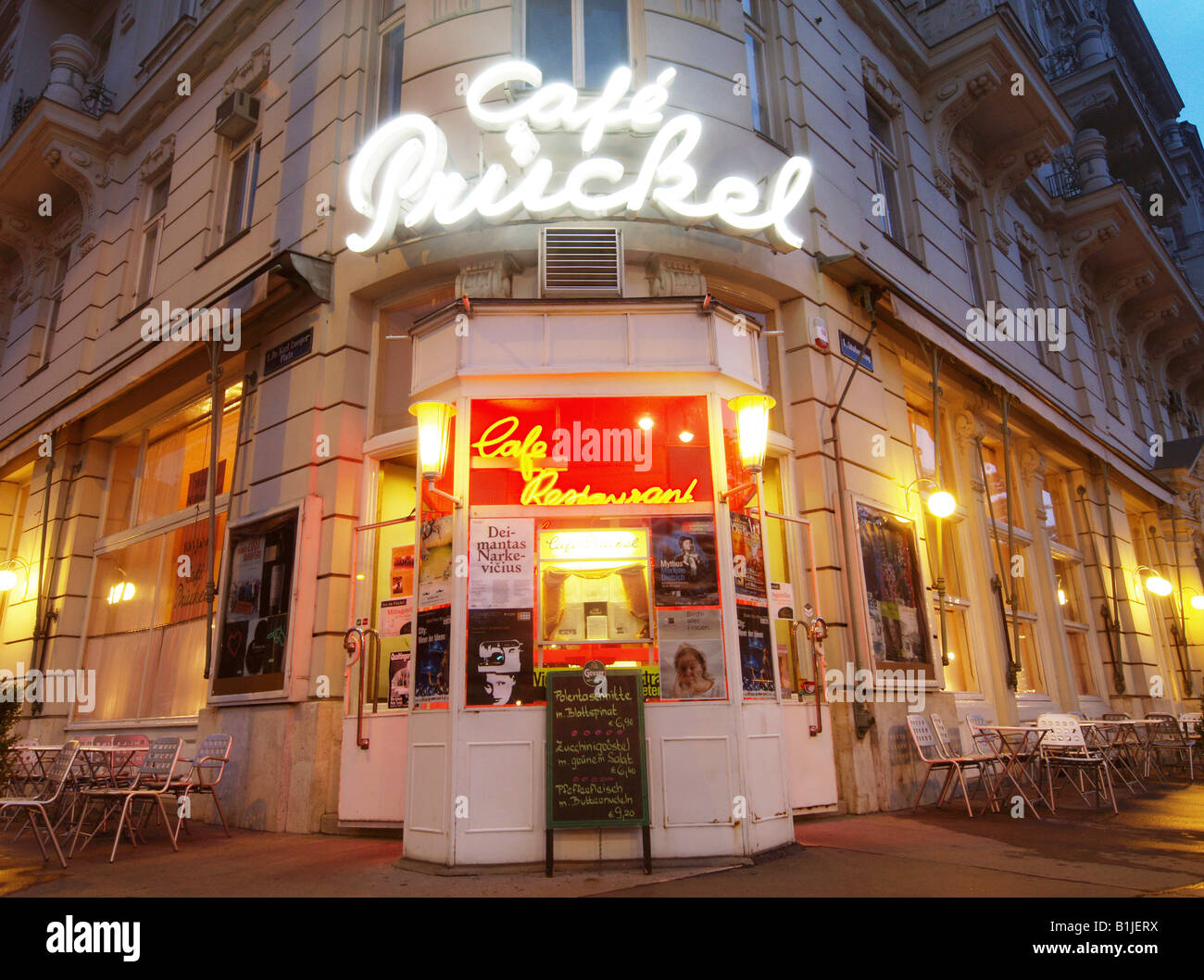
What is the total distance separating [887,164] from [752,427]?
8.20 meters

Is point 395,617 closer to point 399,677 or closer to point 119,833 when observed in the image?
point 399,677

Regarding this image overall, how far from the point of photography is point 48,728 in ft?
39.5

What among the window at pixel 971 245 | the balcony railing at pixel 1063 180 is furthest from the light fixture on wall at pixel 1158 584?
the balcony railing at pixel 1063 180

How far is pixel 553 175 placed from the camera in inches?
332

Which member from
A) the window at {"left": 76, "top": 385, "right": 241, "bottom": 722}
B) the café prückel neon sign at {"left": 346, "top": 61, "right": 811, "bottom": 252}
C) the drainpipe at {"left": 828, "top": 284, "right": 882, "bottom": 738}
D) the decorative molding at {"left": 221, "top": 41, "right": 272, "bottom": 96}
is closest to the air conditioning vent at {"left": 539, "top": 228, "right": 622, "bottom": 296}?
the café prückel neon sign at {"left": 346, "top": 61, "right": 811, "bottom": 252}

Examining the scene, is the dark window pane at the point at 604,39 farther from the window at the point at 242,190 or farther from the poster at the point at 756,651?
the poster at the point at 756,651

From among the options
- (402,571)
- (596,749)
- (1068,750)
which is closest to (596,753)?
(596,749)

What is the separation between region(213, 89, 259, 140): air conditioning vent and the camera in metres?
11.8

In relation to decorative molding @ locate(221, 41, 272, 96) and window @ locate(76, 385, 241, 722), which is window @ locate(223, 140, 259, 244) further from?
window @ locate(76, 385, 241, 722)

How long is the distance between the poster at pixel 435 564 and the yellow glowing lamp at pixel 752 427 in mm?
2519

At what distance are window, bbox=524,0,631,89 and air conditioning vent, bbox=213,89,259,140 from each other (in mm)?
5070

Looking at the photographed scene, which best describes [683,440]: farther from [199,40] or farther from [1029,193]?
[1029,193]

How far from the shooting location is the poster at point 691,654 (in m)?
5.99
